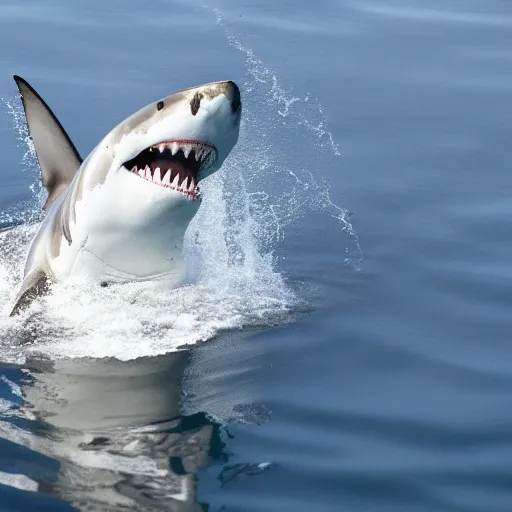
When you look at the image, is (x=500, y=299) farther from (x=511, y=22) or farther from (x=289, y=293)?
(x=511, y=22)

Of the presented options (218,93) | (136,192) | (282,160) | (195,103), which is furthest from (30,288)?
(282,160)

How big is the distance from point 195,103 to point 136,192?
2.85ft

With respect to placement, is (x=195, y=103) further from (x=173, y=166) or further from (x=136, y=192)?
(x=136, y=192)

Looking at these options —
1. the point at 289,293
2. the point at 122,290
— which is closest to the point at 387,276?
the point at 289,293

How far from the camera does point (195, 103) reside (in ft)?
23.3

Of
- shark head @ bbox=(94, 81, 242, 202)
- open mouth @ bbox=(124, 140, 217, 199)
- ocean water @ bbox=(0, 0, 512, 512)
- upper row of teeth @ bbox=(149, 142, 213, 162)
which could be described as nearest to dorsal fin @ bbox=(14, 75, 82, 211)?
ocean water @ bbox=(0, 0, 512, 512)

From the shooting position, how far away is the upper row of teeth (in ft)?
24.2

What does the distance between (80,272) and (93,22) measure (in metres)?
9.00

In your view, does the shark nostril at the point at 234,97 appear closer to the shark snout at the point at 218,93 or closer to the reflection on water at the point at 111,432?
the shark snout at the point at 218,93

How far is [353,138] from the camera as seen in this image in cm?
1238

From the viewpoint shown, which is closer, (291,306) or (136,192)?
(136,192)

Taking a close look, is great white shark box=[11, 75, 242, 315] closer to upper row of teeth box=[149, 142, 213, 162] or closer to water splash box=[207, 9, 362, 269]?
upper row of teeth box=[149, 142, 213, 162]

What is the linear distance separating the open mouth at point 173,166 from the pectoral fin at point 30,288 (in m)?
1.30

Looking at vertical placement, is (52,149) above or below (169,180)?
above
